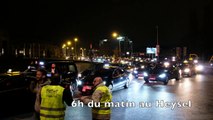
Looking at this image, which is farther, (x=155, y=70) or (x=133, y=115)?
(x=155, y=70)

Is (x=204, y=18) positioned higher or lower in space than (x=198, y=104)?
higher

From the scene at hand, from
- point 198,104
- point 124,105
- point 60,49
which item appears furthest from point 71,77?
point 60,49

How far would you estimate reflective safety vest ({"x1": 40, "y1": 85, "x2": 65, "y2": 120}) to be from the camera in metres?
6.20

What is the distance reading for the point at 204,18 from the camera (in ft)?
345

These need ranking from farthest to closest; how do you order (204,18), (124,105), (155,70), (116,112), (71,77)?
(204,18), (155,70), (71,77), (124,105), (116,112)

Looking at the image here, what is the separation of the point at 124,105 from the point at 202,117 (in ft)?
12.9

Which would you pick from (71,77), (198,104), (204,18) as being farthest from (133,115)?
(204,18)

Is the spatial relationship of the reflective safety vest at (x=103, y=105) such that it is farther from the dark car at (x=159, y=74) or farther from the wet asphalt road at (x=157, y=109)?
the dark car at (x=159, y=74)

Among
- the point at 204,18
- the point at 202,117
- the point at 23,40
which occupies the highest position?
the point at 204,18

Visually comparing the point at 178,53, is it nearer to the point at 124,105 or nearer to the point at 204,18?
the point at 204,18

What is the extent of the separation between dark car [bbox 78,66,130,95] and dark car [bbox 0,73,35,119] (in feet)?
21.2

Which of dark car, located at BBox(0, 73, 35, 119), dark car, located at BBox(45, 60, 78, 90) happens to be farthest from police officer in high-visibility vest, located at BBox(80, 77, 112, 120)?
dark car, located at BBox(45, 60, 78, 90)

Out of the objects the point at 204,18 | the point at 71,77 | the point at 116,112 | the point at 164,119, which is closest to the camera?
the point at 164,119

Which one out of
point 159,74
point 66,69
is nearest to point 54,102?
point 66,69
